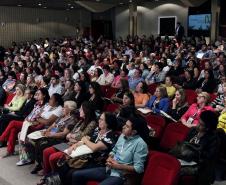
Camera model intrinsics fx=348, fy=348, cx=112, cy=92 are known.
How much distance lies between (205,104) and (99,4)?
14825 millimetres

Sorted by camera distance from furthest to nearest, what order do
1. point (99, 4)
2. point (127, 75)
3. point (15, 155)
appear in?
point (99, 4) → point (127, 75) → point (15, 155)

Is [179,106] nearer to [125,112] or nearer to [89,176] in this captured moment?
[125,112]

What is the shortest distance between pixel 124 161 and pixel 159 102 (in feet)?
8.61

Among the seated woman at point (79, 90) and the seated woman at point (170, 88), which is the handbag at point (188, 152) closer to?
the seated woman at point (170, 88)

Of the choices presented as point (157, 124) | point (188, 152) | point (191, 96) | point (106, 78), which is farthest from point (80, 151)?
point (106, 78)

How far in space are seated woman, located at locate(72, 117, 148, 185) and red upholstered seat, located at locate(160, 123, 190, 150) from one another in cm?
83

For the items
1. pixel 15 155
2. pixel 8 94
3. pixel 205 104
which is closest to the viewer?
pixel 205 104


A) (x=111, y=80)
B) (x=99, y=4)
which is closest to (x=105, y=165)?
(x=111, y=80)

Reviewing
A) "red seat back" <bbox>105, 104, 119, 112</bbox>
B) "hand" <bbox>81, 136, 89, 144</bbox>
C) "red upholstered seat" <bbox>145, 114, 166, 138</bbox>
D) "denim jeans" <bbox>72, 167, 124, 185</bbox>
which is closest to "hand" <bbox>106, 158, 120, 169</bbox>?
"denim jeans" <bbox>72, 167, 124, 185</bbox>

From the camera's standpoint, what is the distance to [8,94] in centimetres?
756

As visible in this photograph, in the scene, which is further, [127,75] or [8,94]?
[127,75]

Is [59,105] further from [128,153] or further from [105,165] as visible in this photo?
[128,153]

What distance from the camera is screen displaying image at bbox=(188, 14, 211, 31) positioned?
17000 millimetres

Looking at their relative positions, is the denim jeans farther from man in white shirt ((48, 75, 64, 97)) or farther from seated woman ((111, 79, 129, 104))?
man in white shirt ((48, 75, 64, 97))
